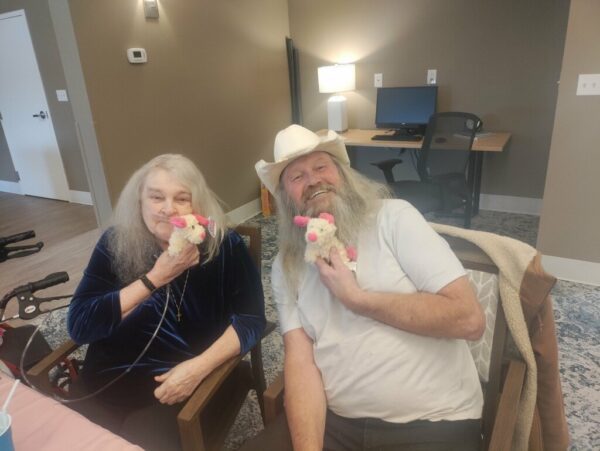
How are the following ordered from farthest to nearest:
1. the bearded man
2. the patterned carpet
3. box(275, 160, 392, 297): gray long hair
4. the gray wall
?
1. the gray wall
2. the patterned carpet
3. box(275, 160, 392, 297): gray long hair
4. the bearded man

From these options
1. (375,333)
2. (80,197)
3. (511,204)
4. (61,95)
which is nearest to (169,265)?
(375,333)

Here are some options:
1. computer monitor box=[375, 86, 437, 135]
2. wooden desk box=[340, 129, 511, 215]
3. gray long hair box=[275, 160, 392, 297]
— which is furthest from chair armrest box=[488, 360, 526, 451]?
computer monitor box=[375, 86, 437, 135]

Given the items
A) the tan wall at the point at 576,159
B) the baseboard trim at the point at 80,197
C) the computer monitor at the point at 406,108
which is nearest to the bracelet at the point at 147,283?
the tan wall at the point at 576,159

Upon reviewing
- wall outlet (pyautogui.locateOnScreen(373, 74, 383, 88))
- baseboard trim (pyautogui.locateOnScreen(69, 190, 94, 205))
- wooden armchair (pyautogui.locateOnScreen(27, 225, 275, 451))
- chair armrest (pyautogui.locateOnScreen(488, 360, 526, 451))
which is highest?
wall outlet (pyautogui.locateOnScreen(373, 74, 383, 88))

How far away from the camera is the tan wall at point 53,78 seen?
4.24 m

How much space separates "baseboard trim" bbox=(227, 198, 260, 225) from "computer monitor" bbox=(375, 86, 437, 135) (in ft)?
4.86

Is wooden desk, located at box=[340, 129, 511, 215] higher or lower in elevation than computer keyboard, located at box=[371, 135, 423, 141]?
lower

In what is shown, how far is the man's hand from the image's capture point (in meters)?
1.06

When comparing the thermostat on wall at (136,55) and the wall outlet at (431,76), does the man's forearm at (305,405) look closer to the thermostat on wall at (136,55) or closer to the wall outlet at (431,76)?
the thermostat on wall at (136,55)

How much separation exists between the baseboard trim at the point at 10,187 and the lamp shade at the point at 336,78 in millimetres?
4088

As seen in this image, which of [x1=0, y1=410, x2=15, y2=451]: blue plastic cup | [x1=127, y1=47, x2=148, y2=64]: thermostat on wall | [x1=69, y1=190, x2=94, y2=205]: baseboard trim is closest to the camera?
[x1=0, y1=410, x2=15, y2=451]: blue plastic cup

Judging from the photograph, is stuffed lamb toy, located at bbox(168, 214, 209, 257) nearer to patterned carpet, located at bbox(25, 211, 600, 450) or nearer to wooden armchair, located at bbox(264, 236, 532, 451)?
wooden armchair, located at bbox(264, 236, 532, 451)

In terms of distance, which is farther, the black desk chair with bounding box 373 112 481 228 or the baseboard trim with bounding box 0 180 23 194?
the baseboard trim with bounding box 0 180 23 194

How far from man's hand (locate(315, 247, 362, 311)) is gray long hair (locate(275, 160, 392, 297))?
98 mm
